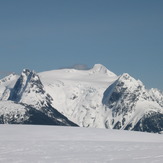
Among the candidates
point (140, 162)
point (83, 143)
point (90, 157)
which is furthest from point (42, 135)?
point (140, 162)

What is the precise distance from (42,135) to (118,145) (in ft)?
64.6

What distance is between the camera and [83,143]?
235 ft

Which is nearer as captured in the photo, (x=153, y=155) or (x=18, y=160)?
(x=18, y=160)

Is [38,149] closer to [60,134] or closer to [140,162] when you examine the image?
[140,162]

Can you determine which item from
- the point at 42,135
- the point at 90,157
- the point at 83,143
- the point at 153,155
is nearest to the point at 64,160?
the point at 90,157

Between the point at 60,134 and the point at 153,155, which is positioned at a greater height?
the point at 153,155

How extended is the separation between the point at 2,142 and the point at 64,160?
66.4ft

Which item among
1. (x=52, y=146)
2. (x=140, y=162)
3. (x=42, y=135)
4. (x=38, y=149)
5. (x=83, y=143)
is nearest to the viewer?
(x=140, y=162)

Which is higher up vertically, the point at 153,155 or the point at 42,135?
the point at 153,155

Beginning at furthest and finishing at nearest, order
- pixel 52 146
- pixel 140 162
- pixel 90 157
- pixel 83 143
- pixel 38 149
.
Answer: pixel 83 143 → pixel 52 146 → pixel 38 149 → pixel 90 157 → pixel 140 162

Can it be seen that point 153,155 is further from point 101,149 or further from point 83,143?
point 83,143

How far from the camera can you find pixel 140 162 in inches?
2048

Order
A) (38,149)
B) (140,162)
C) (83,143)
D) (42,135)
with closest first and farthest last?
(140,162) → (38,149) → (83,143) → (42,135)

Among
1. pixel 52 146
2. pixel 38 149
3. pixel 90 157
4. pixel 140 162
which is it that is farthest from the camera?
pixel 52 146
